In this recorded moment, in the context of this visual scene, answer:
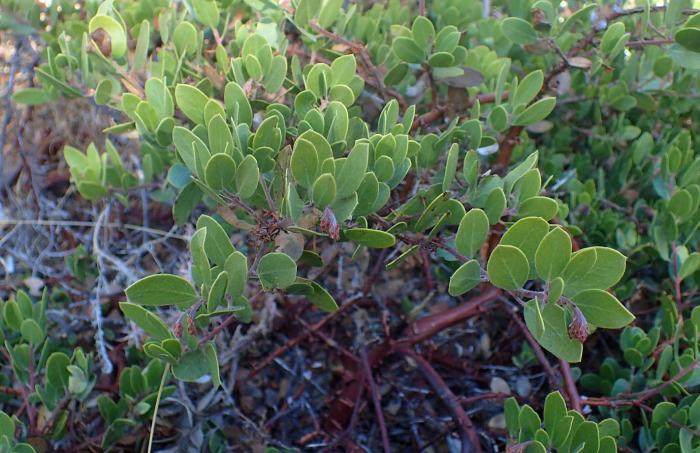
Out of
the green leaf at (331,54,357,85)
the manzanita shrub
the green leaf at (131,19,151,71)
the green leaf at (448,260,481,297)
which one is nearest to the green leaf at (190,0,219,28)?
the manzanita shrub

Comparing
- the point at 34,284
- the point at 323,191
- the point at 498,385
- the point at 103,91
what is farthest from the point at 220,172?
the point at 34,284

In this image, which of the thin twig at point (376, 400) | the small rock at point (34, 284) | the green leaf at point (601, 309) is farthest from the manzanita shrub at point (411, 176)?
the thin twig at point (376, 400)

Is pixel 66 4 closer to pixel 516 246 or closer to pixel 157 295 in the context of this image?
pixel 157 295

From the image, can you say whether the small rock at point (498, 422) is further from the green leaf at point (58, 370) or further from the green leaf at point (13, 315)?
the green leaf at point (13, 315)

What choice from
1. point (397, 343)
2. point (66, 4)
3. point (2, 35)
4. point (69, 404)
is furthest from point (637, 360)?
point (2, 35)

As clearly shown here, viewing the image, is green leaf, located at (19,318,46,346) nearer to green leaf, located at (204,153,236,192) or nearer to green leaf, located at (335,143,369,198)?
green leaf, located at (204,153,236,192)
